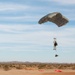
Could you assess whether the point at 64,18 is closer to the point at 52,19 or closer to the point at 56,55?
the point at 52,19

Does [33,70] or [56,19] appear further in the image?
[33,70]

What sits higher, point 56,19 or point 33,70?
point 56,19

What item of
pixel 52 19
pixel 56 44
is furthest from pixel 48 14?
pixel 56 44

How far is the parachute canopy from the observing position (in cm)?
2916

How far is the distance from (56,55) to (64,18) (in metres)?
4.03

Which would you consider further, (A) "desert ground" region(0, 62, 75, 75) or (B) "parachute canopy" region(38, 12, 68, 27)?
(A) "desert ground" region(0, 62, 75, 75)

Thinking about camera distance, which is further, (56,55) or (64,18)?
(64,18)

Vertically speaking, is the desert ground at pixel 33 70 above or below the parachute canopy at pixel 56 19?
below

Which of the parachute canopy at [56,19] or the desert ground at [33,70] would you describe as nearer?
the parachute canopy at [56,19]

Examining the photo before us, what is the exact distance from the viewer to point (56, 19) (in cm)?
3112

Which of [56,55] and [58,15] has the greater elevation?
[58,15]

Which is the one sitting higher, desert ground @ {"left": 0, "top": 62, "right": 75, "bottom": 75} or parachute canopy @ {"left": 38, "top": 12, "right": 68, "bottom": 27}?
parachute canopy @ {"left": 38, "top": 12, "right": 68, "bottom": 27}

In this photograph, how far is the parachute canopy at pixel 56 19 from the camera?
29.2 metres

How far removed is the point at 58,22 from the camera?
3100 centimetres
